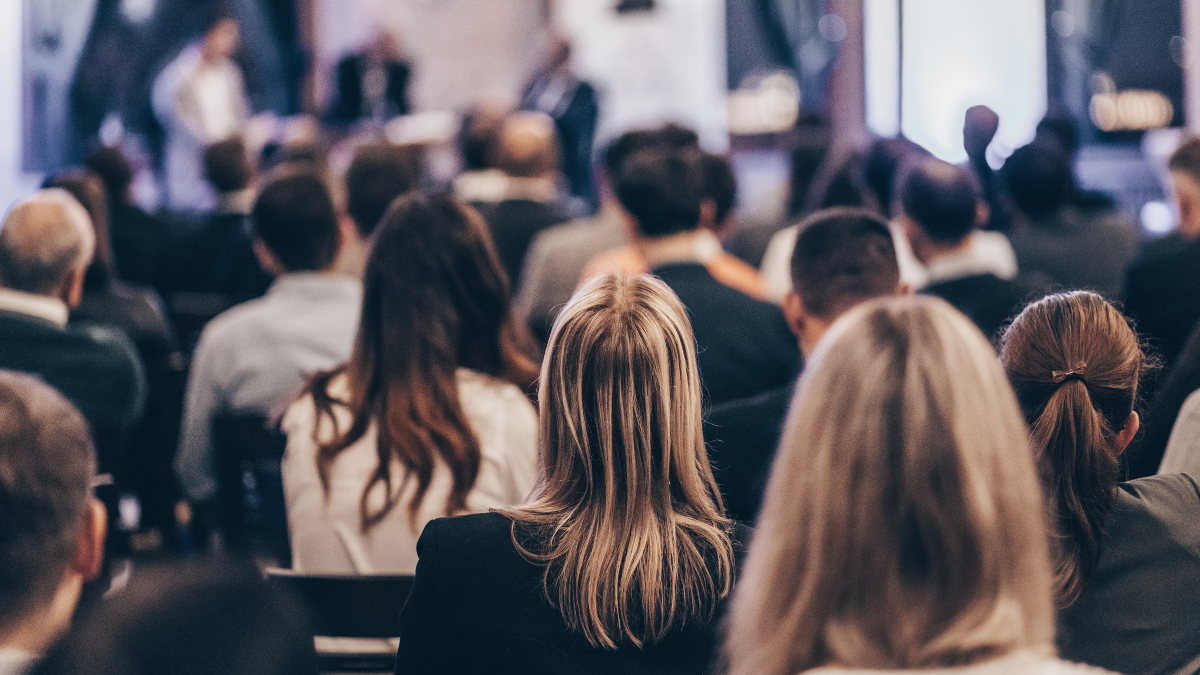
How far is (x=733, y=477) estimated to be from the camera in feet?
7.48

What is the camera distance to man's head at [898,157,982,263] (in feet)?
10.8

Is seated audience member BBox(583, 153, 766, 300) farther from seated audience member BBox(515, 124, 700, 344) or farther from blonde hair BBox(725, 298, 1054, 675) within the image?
blonde hair BBox(725, 298, 1054, 675)

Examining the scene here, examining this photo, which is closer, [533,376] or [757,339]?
[533,376]

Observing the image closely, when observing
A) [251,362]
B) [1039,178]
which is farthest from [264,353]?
[1039,178]

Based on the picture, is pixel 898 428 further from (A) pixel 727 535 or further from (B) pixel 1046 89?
(B) pixel 1046 89

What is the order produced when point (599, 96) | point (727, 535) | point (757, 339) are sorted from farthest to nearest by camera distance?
point (599, 96) < point (757, 339) < point (727, 535)

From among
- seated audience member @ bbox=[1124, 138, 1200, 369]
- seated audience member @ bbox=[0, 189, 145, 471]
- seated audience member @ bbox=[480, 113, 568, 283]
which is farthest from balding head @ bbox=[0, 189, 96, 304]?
seated audience member @ bbox=[1124, 138, 1200, 369]

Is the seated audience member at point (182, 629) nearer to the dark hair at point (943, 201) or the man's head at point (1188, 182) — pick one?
the dark hair at point (943, 201)

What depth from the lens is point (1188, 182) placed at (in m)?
3.58

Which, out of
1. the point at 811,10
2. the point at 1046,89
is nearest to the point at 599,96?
the point at 811,10

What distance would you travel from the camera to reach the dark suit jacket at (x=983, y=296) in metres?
3.14

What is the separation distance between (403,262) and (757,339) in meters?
1.06

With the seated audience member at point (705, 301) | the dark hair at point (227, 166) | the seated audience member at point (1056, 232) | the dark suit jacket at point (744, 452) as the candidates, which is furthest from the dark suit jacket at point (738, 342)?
the dark hair at point (227, 166)

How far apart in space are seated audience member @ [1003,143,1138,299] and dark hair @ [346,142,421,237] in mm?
2138
